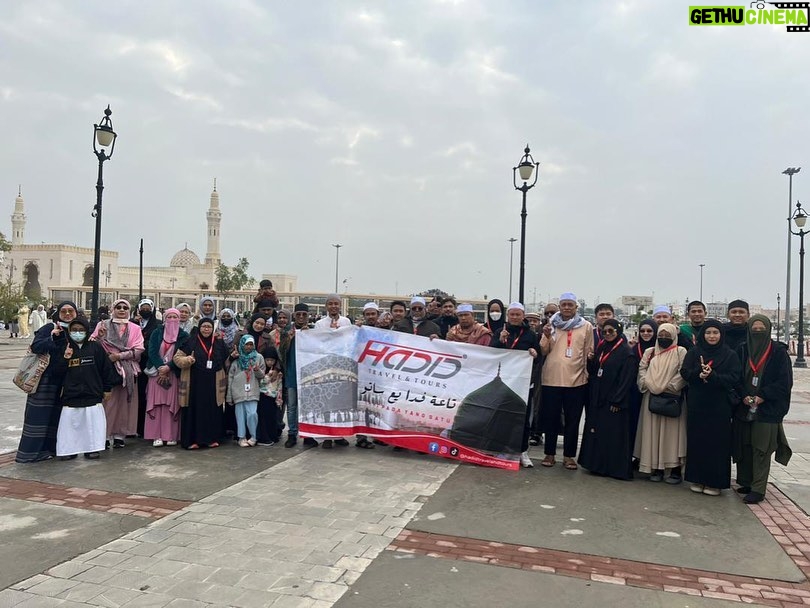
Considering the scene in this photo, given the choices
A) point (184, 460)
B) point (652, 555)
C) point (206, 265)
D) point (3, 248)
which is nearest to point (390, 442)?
point (184, 460)

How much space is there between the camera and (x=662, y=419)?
6.27 meters

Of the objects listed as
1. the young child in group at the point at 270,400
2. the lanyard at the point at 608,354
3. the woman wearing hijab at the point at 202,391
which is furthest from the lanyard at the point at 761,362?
the woman wearing hijab at the point at 202,391

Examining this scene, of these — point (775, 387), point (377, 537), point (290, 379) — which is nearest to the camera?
point (377, 537)

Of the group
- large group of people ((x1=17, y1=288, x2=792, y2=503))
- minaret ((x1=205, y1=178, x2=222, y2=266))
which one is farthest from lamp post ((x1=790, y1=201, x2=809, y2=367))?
minaret ((x1=205, y1=178, x2=222, y2=266))

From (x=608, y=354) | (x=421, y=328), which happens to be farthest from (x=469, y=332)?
(x=608, y=354)

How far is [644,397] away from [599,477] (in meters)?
1.01

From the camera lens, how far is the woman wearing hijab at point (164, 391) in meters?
7.30

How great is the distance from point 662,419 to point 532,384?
143 centimetres

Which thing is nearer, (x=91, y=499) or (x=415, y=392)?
(x=91, y=499)

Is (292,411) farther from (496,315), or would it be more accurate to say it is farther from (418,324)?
(496,315)

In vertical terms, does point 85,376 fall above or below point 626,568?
above

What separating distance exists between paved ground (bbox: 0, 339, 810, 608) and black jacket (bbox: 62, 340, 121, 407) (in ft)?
2.34

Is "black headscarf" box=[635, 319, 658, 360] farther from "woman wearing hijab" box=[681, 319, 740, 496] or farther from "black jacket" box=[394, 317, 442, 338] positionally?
"black jacket" box=[394, 317, 442, 338]

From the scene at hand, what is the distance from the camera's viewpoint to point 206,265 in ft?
373
